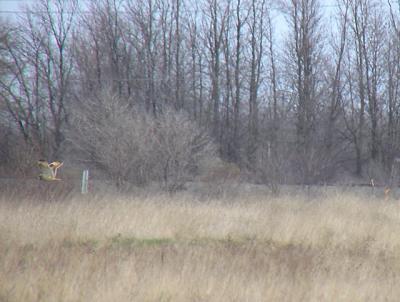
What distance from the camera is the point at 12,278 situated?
265 inches

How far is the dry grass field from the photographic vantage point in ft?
21.5

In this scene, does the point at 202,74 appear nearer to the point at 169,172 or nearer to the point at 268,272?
the point at 169,172

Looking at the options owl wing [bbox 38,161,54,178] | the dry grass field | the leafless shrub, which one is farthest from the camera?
the leafless shrub

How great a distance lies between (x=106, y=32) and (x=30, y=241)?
32048 millimetres

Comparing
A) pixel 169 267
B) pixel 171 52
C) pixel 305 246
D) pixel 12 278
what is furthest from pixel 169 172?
pixel 171 52

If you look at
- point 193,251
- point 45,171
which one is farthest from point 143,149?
point 193,251

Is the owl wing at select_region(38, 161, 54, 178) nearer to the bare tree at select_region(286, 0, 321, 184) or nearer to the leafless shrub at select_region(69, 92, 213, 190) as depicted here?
the leafless shrub at select_region(69, 92, 213, 190)

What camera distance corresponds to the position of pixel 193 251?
8.90 meters

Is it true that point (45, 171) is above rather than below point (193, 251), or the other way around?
above

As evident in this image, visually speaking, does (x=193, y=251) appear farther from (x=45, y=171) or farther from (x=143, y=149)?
(x=45, y=171)

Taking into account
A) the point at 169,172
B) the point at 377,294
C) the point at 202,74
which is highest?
the point at 202,74

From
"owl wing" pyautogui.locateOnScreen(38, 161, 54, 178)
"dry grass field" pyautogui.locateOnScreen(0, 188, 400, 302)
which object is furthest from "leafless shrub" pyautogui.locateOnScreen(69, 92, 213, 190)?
"dry grass field" pyautogui.locateOnScreen(0, 188, 400, 302)

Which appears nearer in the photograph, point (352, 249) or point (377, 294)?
point (377, 294)

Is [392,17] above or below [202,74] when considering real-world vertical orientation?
above
